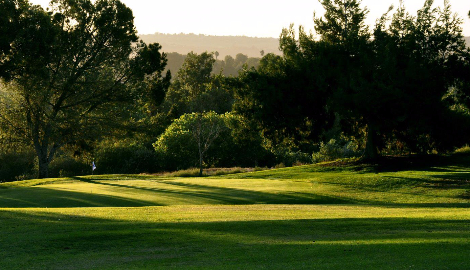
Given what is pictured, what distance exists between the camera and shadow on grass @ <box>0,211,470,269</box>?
29.7ft

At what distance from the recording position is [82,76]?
4956 centimetres

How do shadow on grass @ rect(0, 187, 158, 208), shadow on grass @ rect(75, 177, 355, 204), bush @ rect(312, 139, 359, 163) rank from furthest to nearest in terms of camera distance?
bush @ rect(312, 139, 359, 163), shadow on grass @ rect(75, 177, 355, 204), shadow on grass @ rect(0, 187, 158, 208)

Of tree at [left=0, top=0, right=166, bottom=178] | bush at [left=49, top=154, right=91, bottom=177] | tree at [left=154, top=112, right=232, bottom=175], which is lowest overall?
Result: bush at [left=49, top=154, right=91, bottom=177]

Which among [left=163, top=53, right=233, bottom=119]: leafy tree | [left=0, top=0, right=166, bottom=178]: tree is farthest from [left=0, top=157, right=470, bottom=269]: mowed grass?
[left=163, top=53, right=233, bottom=119]: leafy tree

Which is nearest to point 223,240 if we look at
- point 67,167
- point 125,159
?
point 125,159

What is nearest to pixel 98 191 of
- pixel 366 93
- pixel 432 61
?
pixel 366 93

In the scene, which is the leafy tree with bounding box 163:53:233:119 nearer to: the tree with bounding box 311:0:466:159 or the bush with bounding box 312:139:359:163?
the bush with bounding box 312:139:359:163

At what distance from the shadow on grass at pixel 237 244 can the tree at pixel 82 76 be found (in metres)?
33.4

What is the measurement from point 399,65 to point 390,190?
1133 cm

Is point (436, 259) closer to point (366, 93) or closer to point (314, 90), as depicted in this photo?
point (366, 93)

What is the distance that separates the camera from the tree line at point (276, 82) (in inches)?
1404

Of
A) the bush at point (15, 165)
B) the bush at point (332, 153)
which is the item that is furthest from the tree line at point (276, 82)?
the bush at point (15, 165)

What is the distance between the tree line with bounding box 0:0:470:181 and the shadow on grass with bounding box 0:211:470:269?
21.8 metres

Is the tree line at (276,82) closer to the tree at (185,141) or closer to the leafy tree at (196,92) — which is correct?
the tree at (185,141)
